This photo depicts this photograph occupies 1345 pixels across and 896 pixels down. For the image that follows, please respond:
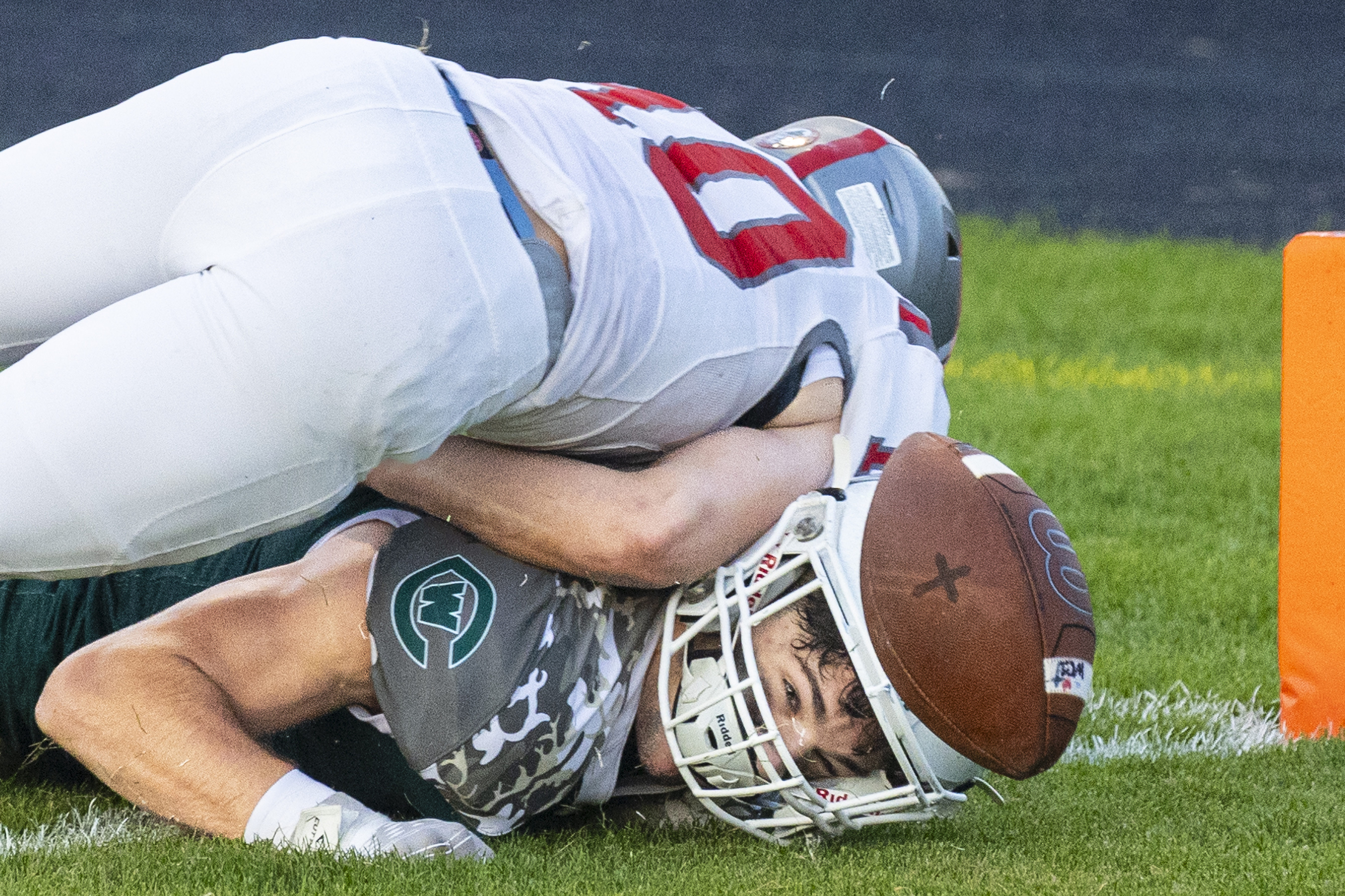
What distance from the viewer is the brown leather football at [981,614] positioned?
220 centimetres

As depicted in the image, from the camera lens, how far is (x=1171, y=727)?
3.40 m

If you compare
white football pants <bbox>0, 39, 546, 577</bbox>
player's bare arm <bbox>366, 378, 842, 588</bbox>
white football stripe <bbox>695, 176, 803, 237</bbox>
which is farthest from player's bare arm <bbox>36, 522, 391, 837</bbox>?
white football stripe <bbox>695, 176, 803, 237</bbox>

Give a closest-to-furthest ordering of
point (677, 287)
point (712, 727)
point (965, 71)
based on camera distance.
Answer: point (677, 287), point (712, 727), point (965, 71)

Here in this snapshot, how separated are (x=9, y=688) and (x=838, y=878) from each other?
5.07ft

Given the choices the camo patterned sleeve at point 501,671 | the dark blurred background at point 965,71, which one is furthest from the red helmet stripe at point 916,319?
the dark blurred background at point 965,71

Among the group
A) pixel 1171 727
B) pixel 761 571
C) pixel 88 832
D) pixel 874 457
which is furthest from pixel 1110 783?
pixel 88 832

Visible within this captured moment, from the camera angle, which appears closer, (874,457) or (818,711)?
(818,711)

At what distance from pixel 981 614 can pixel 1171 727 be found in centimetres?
140

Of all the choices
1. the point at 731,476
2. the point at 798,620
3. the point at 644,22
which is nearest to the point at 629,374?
the point at 731,476

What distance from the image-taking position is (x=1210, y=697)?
11.8 ft

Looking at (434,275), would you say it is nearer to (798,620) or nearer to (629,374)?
(629,374)

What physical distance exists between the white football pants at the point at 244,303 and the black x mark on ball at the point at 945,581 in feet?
1.94

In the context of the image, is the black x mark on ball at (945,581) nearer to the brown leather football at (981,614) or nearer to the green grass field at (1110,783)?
the brown leather football at (981,614)

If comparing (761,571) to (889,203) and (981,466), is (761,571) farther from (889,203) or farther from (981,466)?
(889,203)
